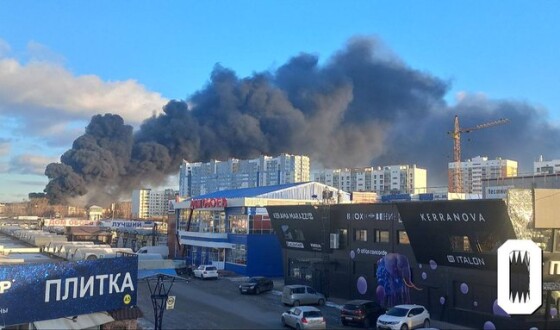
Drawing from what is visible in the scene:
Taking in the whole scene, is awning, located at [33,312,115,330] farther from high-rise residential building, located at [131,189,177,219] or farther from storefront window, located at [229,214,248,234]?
high-rise residential building, located at [131,189,177,219]

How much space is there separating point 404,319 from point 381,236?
752 centimetres

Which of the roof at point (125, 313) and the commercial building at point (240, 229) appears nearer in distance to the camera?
the roof at point (125, 313)

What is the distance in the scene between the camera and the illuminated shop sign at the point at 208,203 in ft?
157

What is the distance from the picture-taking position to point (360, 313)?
80.4 feet

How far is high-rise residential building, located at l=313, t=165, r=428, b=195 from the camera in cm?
13500

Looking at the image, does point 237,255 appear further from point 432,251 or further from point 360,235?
point 432,251

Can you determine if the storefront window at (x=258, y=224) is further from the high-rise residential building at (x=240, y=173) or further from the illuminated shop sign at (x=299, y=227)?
the high-rise residential building at (x=240, y=173)

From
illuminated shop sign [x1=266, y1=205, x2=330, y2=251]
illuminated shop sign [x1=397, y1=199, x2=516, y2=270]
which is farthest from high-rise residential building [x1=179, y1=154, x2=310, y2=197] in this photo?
illuminated shop sign [x1=397, y1=199, x2=516, y2=270]

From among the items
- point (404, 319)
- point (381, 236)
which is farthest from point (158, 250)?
point (404, 319)

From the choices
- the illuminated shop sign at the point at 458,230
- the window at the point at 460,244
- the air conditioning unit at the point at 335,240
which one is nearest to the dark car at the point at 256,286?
the air conditioning unit at the point at 335,240

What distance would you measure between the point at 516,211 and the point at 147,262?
14953 millimetres

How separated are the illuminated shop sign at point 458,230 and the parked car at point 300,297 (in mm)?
6565

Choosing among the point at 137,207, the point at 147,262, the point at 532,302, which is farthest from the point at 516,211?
the point at 137,207

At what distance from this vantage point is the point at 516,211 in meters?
21.8
